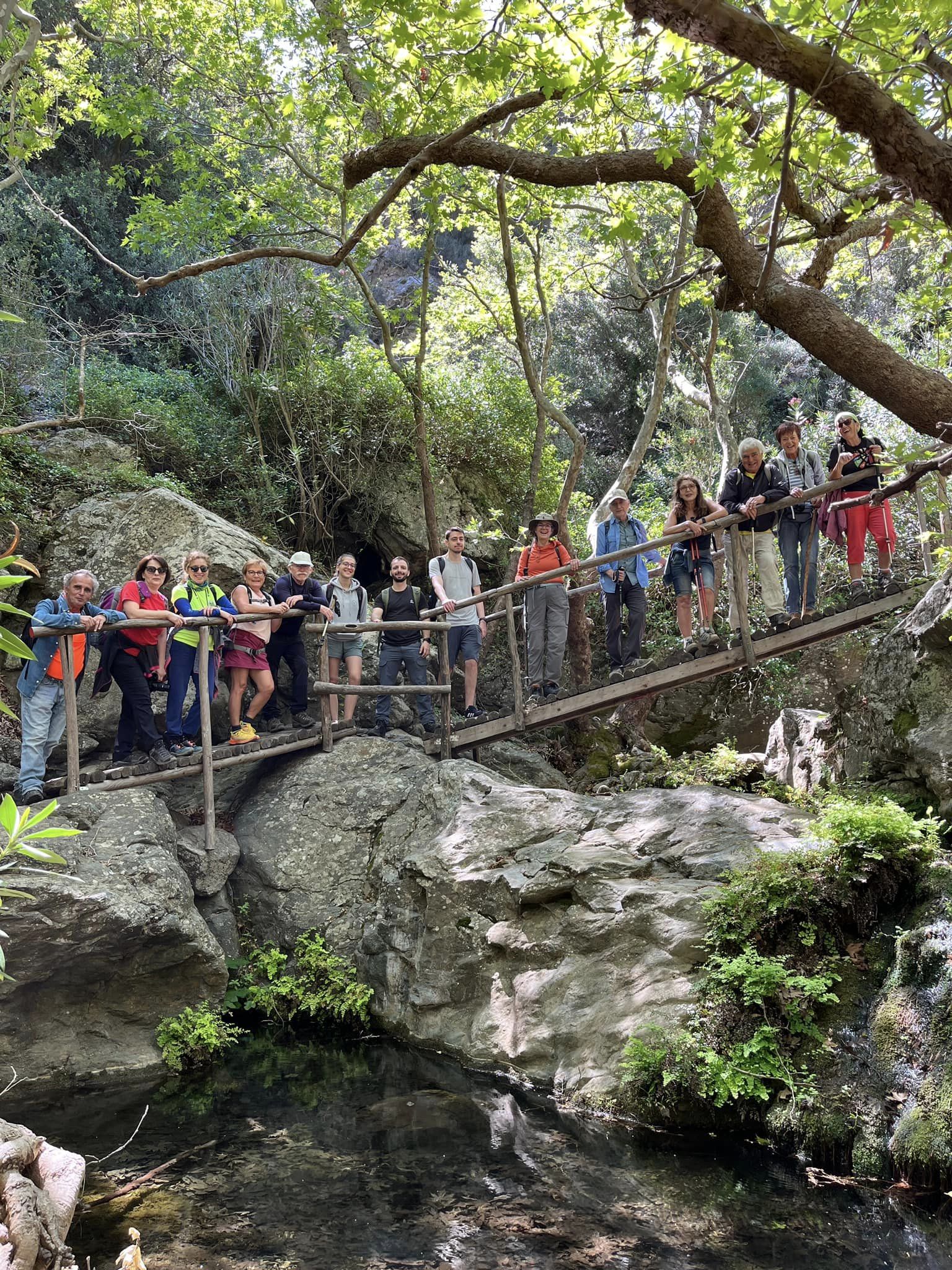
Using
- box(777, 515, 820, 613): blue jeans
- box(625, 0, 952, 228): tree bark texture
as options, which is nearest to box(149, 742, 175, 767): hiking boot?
box(777, 515, 820, 613): blue jeans

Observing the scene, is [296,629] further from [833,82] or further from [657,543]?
[833,82]

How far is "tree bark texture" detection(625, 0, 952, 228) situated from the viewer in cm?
413

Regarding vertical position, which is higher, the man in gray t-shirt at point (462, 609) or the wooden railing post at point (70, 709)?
the man in gray t-shirt at point (462, 609)

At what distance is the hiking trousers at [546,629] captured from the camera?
32.2 ft

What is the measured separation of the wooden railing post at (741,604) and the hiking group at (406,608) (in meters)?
0.03

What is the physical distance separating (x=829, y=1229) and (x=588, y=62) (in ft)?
21.5

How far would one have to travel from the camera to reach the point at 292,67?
1435 cm

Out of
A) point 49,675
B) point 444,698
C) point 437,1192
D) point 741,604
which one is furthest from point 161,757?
point 741,604

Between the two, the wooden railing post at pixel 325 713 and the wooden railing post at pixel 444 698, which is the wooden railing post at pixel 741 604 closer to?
the wooden railing post at pixel 444 698

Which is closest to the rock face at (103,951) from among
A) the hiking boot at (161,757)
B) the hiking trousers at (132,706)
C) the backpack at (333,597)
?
the hiking boot at (161,757)

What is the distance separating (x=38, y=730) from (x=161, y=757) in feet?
3.58

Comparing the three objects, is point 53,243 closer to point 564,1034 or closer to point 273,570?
point 273,570

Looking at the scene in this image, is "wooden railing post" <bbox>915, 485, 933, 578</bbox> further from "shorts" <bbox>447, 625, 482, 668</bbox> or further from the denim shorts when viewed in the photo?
"shorts" <bbox>447, 625, 482, 668</bbox>

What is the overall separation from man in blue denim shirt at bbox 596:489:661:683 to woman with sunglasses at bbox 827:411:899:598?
1882 mm
